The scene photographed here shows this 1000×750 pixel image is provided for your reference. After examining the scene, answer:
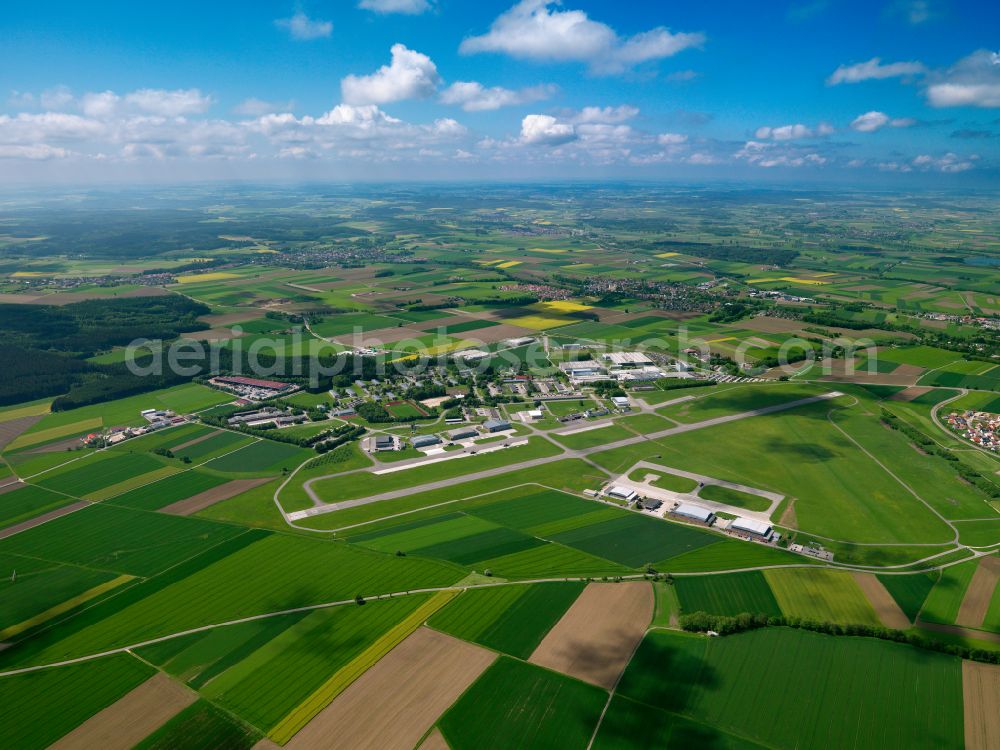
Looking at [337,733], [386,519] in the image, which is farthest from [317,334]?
[337,733]

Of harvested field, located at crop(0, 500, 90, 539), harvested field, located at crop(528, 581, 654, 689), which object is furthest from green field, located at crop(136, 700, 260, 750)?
harvested field, located at crop(0, 500, 90, 539)

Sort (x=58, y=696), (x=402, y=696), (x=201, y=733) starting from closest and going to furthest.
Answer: (x=201, y=733), (x=402, y=696), (x=58, y=696)

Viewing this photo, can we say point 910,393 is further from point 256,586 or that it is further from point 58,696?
point 58,696

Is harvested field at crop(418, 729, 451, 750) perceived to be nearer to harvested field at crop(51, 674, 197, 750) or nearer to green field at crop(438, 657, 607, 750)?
green field at crop(438, 657, 607, 750)

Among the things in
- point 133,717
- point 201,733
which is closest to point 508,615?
point 201,733

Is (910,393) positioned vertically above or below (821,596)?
above

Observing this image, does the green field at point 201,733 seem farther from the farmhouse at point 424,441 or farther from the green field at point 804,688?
the farmhouse at point 424,441

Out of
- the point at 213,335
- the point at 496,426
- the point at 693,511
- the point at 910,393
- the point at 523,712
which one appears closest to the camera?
the point at 523,712

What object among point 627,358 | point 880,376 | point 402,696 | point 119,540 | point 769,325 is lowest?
point 119,540
